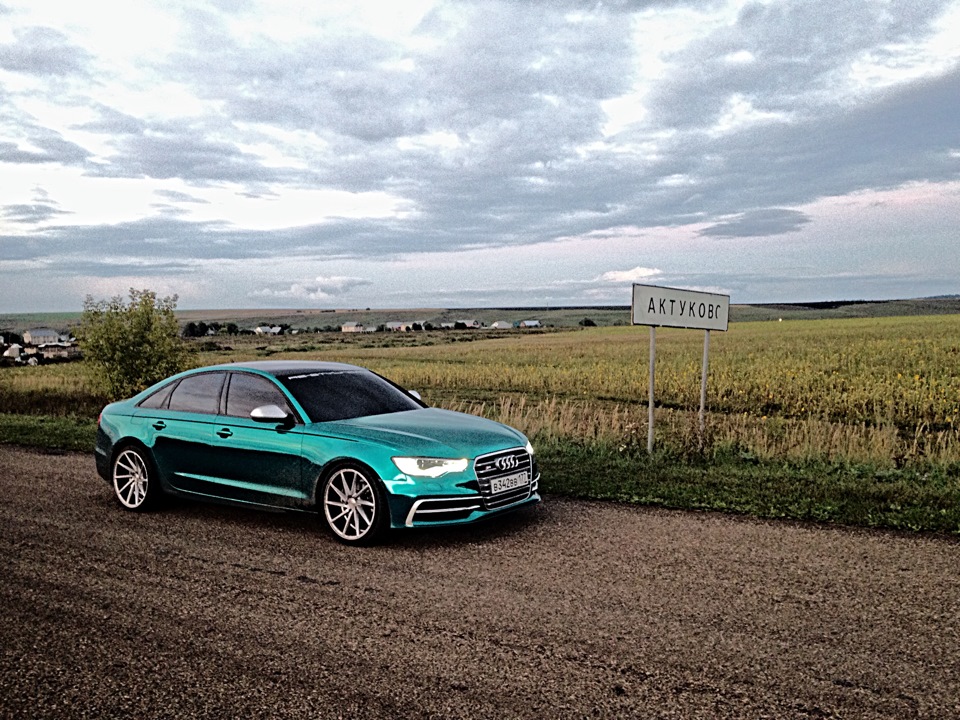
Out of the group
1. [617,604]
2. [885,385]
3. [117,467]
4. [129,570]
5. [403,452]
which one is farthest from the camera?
[885,385]

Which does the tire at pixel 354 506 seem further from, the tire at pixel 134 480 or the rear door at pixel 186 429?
the tire at pixel 134 480

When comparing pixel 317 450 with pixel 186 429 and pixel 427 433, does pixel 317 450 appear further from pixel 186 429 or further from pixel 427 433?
pixel 186 429

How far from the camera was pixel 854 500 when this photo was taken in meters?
8.17

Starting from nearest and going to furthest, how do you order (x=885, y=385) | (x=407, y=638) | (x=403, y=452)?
1. (x=407, y=638)
2. (x=403, y=452)
3. (x=885, y=385)

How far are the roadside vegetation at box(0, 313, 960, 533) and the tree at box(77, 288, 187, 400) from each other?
124 cm

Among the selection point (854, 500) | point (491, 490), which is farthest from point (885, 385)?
point (491, 490)

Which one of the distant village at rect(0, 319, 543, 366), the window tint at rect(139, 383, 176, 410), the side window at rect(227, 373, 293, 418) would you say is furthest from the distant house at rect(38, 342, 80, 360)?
the side window at rect(227, 373, 293, 418)

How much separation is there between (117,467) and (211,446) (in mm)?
1391

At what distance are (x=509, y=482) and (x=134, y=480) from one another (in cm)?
381

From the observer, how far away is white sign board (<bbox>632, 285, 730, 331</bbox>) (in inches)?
432

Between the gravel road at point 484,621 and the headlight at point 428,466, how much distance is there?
0.59 metres

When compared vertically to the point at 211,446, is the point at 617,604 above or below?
below

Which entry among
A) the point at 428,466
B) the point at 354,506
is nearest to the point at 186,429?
the point at 354,506

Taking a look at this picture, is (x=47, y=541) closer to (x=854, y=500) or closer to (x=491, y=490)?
(x=491, y=490)
